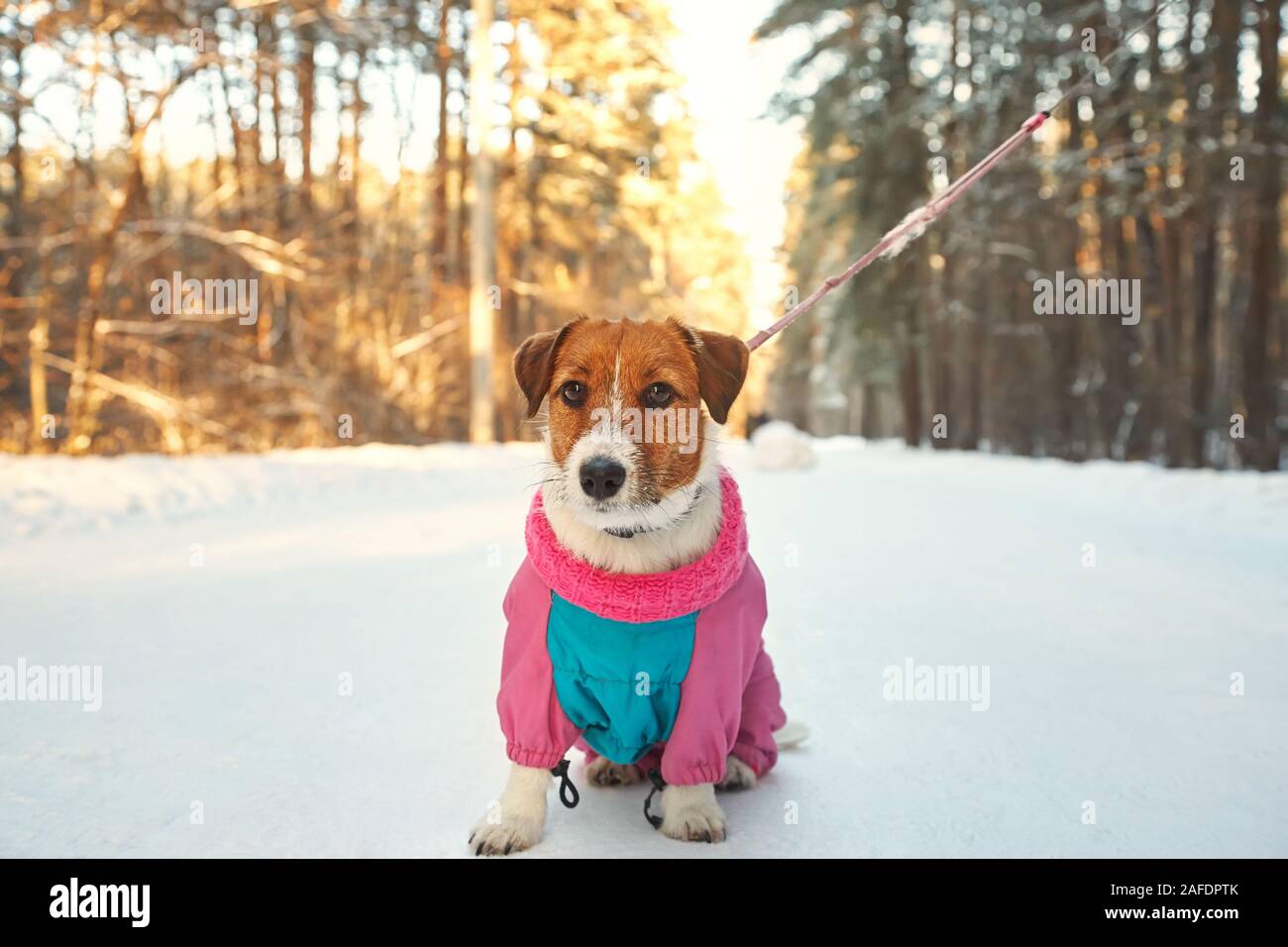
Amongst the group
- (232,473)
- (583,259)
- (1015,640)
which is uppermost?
(583,259)

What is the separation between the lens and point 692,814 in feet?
8.00

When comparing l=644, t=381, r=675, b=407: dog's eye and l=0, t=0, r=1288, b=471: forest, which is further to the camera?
l=0, t=0, r=1288, b=471: forest

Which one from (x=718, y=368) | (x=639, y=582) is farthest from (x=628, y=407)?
(x=639, y=582)

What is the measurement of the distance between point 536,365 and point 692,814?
147 cm

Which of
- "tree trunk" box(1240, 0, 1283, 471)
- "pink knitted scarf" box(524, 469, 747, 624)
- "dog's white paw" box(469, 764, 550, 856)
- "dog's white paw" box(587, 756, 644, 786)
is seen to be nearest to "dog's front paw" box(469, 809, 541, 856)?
"dog's white paw" box(469, 764, 550, 856)

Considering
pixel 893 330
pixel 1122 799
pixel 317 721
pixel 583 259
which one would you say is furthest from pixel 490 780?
pixel 583 259

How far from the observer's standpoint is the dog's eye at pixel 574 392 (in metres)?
2.59

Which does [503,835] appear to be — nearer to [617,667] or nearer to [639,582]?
[617,667]

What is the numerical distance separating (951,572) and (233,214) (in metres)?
12.9

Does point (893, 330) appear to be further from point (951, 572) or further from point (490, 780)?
point (490, 780)

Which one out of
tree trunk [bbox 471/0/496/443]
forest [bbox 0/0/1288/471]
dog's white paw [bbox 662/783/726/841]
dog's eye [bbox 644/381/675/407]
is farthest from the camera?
tree trunk [bbox 471/0/496/443]

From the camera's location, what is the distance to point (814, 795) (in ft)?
8.87

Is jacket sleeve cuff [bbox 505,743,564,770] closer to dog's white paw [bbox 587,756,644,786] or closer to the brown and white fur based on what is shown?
the brown and white fur

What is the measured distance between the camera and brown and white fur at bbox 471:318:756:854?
237 cm
